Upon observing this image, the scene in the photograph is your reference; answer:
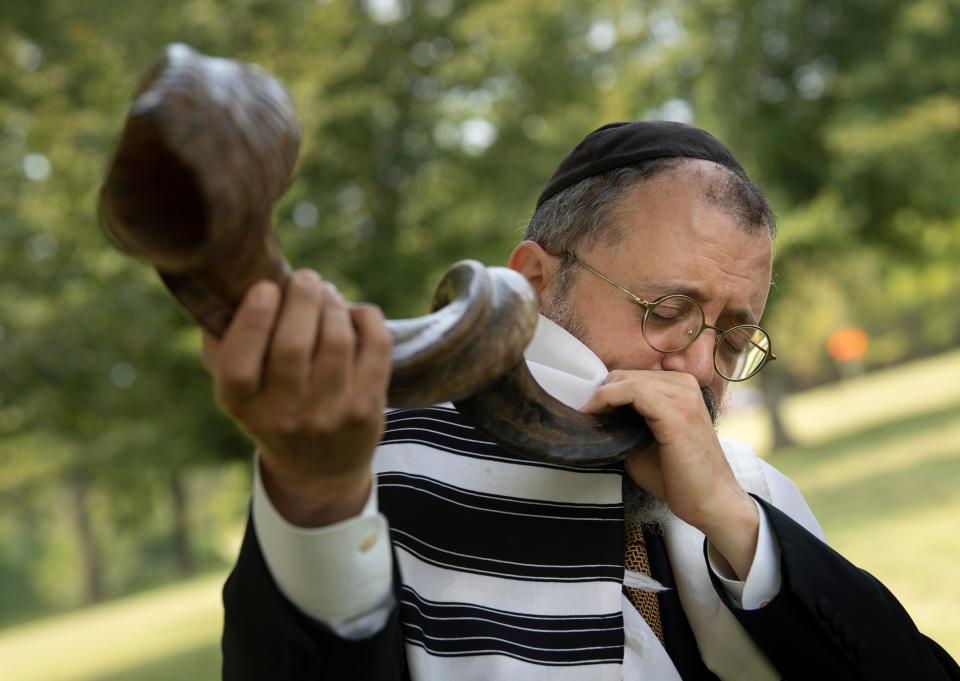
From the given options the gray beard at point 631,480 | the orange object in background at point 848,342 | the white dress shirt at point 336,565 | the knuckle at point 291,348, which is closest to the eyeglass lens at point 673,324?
the gray beard at point 631,480

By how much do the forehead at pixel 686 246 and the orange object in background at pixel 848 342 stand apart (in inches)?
2619

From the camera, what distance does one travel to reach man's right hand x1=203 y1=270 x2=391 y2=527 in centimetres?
114

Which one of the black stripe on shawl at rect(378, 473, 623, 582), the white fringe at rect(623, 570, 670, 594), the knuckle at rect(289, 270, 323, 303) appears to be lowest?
the white fringe at rect(623, 570, 670, 594)

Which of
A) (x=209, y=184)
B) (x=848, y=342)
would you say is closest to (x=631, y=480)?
(x=209, y=184)

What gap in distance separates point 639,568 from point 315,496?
119 centimetres

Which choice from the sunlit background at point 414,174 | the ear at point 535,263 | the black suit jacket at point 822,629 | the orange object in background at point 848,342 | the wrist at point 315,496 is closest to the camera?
the wrist at point 315,496

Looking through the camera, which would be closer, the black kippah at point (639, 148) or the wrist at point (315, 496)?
the wrist at point (315, 496)

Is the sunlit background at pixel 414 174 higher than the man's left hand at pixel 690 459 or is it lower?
lower

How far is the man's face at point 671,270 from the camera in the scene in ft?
7.43

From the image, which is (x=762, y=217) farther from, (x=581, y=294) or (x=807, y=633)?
(x=807, y=633)

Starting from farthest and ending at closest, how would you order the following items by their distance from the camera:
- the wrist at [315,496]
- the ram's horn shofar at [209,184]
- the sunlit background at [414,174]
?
the sunlit background at [414,174] < the wrist at [315,496] < the ram's horn shofar at [209,184]

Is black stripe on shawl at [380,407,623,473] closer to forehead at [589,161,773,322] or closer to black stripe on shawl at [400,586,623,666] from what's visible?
black stripe on shawl at [400,586,623,666]

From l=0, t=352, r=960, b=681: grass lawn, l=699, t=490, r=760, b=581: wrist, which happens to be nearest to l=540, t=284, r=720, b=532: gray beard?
l=699, t=490, r=760, b=581: wrist

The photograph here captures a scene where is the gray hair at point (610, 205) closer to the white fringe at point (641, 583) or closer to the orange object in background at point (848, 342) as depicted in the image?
the white fringe at point (641, 583)
